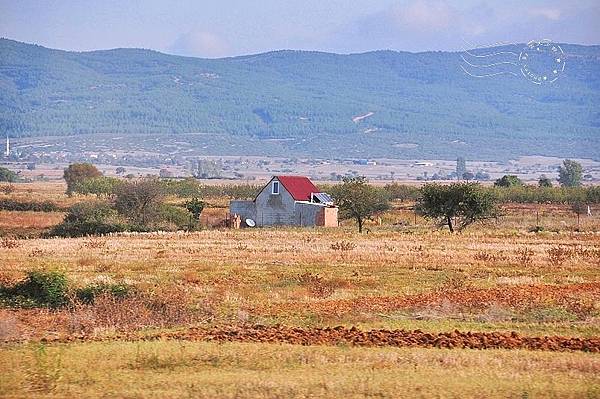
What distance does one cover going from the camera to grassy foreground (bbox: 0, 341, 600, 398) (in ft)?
48.6

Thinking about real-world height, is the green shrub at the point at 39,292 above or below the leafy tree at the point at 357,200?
A: below

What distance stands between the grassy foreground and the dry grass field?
3 cm

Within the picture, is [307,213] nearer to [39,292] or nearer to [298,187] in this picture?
[298,187]

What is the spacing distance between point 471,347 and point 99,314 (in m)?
9.10

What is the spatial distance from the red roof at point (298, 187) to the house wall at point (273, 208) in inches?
21.2

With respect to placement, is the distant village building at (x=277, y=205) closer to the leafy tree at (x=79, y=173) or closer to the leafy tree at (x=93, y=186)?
the leafy tree at (x=93, y=186)

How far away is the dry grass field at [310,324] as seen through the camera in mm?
15477

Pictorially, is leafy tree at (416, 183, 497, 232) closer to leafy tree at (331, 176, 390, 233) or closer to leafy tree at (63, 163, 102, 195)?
leafy tree at (331, 176, 390, 233)

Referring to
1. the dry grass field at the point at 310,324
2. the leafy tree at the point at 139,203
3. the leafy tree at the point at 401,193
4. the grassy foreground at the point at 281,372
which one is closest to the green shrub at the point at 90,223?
the leafy tree at the point at 139,203

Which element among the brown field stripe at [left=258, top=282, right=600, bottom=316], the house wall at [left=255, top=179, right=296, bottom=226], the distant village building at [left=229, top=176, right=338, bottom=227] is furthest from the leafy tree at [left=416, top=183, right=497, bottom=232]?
the brown field stripe at [left=258, top=282, right=600, bottom=316]

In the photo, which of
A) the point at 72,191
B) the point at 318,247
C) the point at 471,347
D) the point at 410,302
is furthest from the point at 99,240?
the point at 72,191

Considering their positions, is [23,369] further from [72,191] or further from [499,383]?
[72,191]

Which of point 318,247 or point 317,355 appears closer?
point 317,355

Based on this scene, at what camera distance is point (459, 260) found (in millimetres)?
40562
